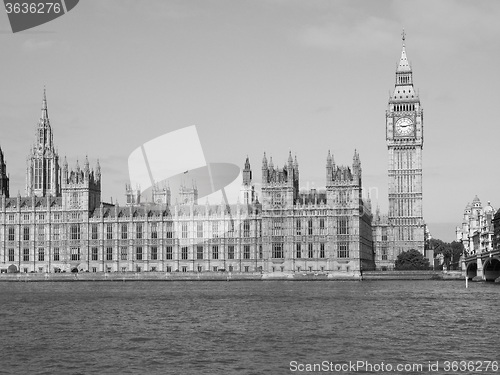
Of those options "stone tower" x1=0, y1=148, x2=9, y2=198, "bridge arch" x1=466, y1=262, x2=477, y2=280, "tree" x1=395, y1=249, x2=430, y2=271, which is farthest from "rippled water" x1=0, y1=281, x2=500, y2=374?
"stone tower" x1=0, y1=148, x2=9, y2=198

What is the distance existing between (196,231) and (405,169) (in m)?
38.8

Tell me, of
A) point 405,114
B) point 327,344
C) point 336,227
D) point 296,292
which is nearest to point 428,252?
point 405,114

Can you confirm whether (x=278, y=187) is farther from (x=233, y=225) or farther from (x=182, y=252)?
(x=182, y=252)

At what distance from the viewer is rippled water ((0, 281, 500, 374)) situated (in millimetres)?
41750

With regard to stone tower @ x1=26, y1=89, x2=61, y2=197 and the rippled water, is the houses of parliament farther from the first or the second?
the rippled water

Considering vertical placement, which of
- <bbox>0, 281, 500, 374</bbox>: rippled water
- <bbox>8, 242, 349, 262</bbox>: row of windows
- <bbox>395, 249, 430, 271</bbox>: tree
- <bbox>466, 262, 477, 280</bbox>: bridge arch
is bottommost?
<bbox>0, 281, 500, 374</bbox>: rippled water

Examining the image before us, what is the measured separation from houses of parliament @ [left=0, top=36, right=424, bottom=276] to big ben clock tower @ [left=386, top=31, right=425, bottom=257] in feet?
0.55

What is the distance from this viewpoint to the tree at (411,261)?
5556 inches

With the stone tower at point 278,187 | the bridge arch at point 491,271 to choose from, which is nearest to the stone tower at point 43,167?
the stone tower at point 278,187

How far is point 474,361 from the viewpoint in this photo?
40906 mm

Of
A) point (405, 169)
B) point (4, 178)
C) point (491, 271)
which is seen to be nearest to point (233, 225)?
point (405, 169)

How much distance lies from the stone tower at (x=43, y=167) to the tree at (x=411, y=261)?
60.4 meters

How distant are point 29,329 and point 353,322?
19.9 m

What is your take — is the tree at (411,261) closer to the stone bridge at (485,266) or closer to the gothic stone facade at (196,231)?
the gothic stone facade at (196,231)
